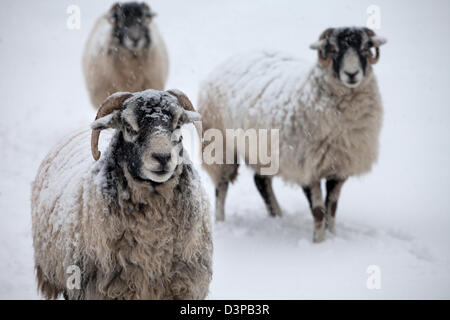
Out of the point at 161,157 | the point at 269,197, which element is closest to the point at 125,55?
the point at 269,197

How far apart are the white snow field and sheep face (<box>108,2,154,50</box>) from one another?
2.23m

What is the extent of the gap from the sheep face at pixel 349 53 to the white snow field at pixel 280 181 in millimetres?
1829

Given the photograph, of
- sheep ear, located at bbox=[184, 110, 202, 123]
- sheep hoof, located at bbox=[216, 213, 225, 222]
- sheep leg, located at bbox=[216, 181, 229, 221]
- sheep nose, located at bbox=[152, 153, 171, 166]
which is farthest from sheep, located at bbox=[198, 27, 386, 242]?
sheep nose, located at bbox=[152, 153, 171, 166]

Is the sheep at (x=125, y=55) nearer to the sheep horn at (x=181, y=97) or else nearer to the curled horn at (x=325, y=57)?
the curled horn at (x=325, y=57)

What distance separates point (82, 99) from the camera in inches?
479

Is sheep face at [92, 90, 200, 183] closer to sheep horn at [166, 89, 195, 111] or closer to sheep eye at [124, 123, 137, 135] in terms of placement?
sheep eye at [124, 123, 137, 135]

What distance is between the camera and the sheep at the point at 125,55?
7.22 meters

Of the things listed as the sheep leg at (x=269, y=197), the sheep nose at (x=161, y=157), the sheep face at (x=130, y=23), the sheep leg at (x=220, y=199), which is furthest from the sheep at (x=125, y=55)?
the sheep nose at (x=161, y=157)

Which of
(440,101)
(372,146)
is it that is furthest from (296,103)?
(440,101)

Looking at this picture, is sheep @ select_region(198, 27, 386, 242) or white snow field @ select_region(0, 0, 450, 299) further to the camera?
sheep @ select_region(198, 27, 386, 242)

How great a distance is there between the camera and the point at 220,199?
6.45 meters

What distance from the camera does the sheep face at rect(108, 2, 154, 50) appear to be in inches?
283
